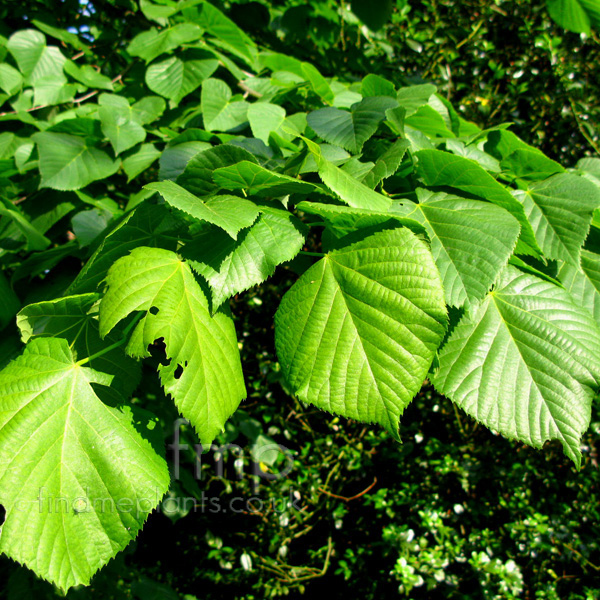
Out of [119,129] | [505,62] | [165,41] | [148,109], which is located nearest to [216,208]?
[119,129]

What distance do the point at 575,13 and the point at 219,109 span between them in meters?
1.33

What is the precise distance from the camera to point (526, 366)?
2.79 feet

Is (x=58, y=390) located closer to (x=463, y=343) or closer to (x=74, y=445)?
(x=74, y=445)

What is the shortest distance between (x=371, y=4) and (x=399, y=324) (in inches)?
78.4

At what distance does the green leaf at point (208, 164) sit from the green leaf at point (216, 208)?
10cm

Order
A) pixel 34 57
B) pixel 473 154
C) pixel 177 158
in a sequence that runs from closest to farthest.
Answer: pixel 473 154 < pixel 177 158 < pixel 34 57

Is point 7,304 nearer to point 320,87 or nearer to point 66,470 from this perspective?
point 66,470

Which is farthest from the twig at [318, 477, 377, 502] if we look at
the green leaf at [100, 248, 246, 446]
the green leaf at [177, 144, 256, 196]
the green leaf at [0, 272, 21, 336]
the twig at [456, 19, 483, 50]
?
the twig at [456, 19, 483, 50]

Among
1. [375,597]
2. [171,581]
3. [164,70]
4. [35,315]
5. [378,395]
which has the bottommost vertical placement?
[171,581]

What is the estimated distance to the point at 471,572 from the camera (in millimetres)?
2607

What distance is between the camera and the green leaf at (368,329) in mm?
710

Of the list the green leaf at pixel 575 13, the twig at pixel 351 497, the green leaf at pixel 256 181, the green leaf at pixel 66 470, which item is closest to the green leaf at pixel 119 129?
the green leaf at pixel 256 181

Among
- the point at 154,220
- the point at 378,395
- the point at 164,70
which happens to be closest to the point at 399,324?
the point at 378,395

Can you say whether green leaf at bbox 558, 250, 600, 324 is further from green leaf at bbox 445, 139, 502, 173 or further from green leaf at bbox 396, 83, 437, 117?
green leaf at bbox 396, 83, 437, 117
